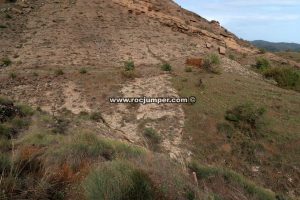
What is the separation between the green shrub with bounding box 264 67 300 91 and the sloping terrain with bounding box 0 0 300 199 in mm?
182

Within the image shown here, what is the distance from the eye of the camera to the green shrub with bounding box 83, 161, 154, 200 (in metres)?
4.50

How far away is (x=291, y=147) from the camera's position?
14742mm

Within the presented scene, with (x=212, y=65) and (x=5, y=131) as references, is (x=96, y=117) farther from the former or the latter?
(x=212, y=65)

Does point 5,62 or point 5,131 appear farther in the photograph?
point 5,62

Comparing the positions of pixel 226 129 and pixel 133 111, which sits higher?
pixel 226 129

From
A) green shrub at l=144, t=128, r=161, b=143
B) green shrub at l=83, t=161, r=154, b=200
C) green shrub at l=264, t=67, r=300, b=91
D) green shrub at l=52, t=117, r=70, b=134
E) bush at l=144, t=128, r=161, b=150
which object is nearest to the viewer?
green shrub at l=83, t=161, r=154, b=200

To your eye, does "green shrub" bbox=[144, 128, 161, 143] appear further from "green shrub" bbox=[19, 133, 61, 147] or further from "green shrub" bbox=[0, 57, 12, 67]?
"green shrub" bbox=[0, 57, 12, 67]

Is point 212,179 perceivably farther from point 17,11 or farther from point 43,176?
point 17,11

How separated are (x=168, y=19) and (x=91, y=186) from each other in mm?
29391

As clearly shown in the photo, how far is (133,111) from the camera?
1661 cm

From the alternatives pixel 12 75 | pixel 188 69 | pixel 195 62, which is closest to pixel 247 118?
pixel 188 69

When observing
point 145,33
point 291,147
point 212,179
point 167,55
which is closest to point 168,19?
point 145,33

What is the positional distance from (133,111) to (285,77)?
1339cm

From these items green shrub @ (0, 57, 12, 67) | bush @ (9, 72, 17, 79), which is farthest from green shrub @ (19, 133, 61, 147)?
green shrub @ (0, 57, 12, 67)
